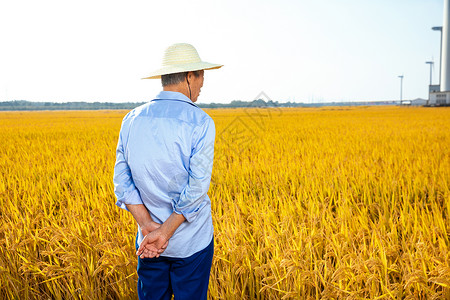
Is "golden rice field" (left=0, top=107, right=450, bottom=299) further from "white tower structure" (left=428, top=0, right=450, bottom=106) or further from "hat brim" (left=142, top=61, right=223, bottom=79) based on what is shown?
"white tower structure" (left=428, top=0, right=450, bottom=106)

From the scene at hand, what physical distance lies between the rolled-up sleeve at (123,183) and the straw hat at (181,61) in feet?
0.96

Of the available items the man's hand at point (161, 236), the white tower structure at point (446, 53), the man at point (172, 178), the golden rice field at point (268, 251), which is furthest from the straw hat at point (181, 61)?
the white tower structure at point (446, 53)

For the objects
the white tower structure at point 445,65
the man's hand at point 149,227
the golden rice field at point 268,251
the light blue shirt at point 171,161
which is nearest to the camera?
the light blue shirt at point 171,161

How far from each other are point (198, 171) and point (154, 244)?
1.13 ft

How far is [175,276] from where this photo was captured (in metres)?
1.36

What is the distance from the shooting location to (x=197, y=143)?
1.24 meters

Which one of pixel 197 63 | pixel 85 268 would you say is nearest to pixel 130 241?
pixel 85 268

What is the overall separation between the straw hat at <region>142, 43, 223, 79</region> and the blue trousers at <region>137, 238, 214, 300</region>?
0.75m

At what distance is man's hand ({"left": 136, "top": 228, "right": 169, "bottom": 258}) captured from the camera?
4.17ft

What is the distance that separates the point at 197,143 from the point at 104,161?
437 centimetres

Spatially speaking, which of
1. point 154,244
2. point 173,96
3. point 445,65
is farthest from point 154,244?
point 445,65

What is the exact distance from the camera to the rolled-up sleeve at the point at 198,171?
123cm

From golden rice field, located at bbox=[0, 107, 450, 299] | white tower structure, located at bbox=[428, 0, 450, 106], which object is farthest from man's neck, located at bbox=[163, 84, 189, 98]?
white tower structure, located at bbox=[428, 0, 450, 106]

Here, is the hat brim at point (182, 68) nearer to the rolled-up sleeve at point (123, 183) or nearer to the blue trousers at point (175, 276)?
the rolled-up sleeve at point (123, 183)
